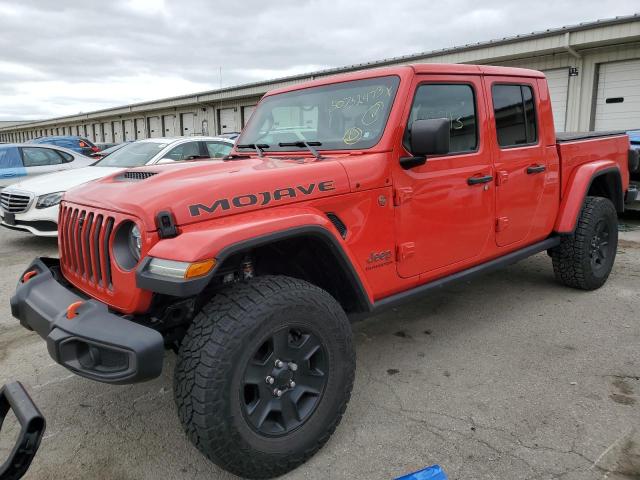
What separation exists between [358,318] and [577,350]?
1738 millimetres

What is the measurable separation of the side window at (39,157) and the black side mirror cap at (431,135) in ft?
29.3

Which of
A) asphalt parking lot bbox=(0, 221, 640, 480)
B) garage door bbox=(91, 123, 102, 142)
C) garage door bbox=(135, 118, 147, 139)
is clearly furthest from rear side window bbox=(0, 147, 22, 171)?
garage door bbox=(91, 123, 102, 142)

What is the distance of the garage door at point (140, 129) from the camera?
39.4 metres

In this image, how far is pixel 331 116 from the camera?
3246 millimetres

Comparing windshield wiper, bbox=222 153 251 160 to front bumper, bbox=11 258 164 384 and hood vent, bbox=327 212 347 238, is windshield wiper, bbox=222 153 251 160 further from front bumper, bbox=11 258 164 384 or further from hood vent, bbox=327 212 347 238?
front bumper, bbox=11 258 164 384

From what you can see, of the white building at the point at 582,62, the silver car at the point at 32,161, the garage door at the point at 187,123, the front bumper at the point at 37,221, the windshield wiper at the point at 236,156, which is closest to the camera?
the windshield wiper at the point at 236,156

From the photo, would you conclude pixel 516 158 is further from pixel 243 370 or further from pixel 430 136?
pixel 243 370

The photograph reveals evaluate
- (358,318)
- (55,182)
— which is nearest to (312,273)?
(358,318)

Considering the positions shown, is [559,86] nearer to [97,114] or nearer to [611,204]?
[611,204]

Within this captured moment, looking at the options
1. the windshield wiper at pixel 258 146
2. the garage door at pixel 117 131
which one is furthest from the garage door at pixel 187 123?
the windshield wiper at pixel 258 146

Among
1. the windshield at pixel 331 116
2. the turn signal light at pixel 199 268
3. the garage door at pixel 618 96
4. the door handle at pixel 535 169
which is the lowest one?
the turn signal light at pixel 199 268

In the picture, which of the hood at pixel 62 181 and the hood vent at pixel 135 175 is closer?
the hood vent at pixel 135 175

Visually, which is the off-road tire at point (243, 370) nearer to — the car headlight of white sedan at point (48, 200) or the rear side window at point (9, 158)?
the car headlight of white sedan at point (48, 200)

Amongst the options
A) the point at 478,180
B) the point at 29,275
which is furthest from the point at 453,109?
the point at 29,275
